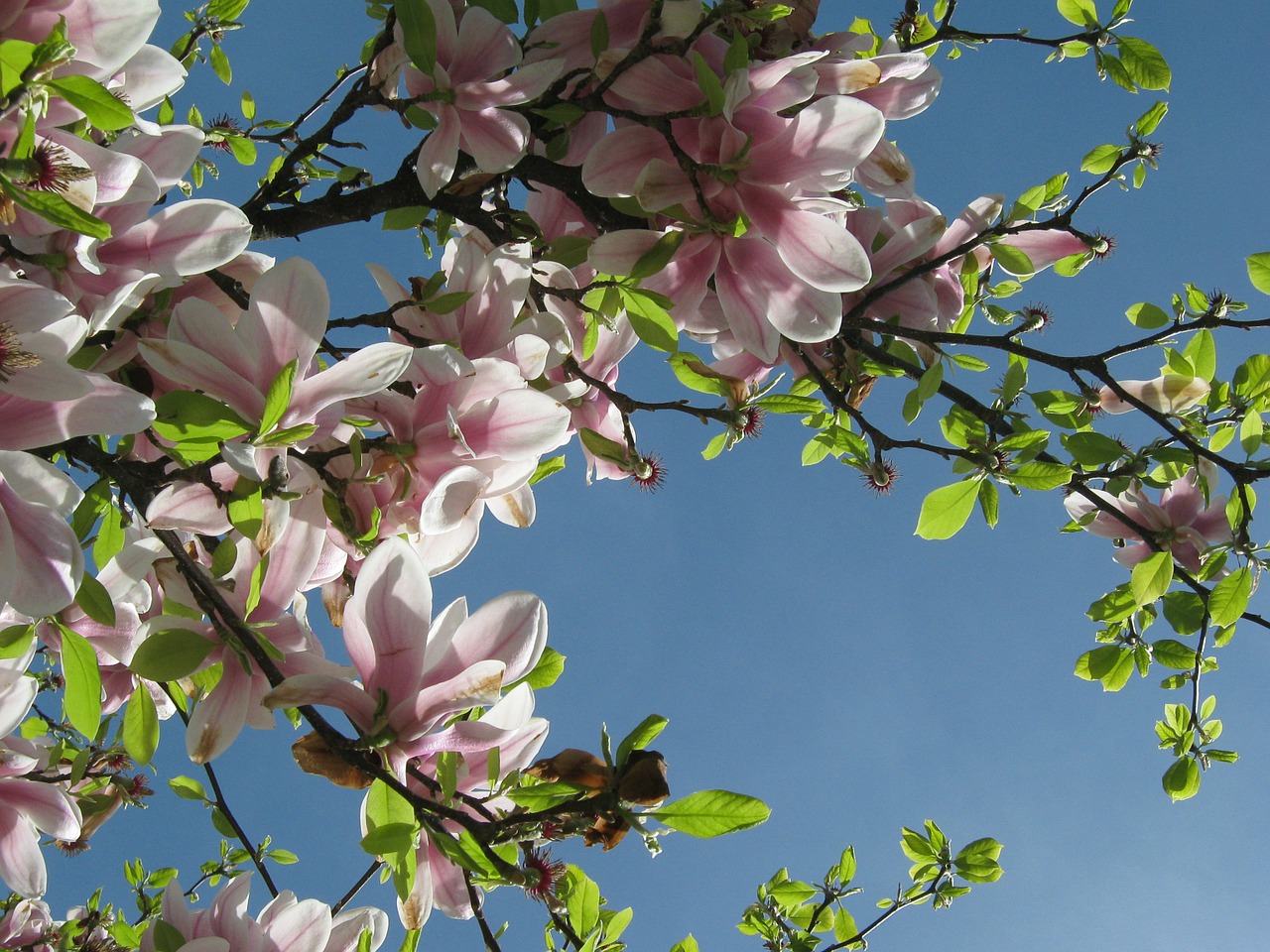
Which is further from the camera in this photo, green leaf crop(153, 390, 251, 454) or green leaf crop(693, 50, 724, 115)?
green leaf crop(693, 50, 724, 115)

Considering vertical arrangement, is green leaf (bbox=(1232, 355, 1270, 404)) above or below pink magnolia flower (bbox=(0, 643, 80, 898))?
above

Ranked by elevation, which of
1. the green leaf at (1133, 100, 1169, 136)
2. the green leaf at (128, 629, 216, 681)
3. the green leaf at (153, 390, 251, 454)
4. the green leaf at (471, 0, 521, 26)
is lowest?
the green leaf at (128, 629, 216, 681)

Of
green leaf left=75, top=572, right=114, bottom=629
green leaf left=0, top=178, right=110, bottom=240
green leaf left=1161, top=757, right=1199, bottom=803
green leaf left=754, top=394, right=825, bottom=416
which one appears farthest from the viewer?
green leaf left=1161, top=757, right=1199, bottom=803

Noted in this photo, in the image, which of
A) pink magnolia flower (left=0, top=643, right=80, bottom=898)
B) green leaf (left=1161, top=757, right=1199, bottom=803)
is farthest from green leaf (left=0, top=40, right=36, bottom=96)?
green leaf (left=1161, top=757, right=1199, bottom=803)

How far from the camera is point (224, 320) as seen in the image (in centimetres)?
88

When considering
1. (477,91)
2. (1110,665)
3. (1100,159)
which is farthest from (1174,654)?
(477,91)

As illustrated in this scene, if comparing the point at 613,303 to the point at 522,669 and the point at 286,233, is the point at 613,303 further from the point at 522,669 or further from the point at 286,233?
the point at 286,233

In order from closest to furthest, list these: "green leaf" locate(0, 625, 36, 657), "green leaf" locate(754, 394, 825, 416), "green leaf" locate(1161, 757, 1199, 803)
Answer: "green leaf" locate(0, 625, 36, 657)
"green leaf" locate(754, 394, 825, 416)
"green leaf" locate(1161, 757, 1199, 803)

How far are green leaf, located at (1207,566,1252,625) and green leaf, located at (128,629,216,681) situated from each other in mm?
1478

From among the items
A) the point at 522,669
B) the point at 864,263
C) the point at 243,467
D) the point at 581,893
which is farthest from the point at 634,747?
the point at 864,263

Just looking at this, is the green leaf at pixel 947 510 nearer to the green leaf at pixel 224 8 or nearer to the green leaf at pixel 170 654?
the green leaf at pixel 170 654

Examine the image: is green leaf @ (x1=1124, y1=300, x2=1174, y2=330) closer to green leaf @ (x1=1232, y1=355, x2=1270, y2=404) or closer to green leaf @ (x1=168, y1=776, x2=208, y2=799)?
green leaf @ (x1=1232, y1=355, x2=1270, y2=404)

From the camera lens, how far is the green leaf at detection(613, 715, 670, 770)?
0.94 meters

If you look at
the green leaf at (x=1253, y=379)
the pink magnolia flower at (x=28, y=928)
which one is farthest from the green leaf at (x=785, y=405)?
the pink magnolia flower at (x=28, y=928)
